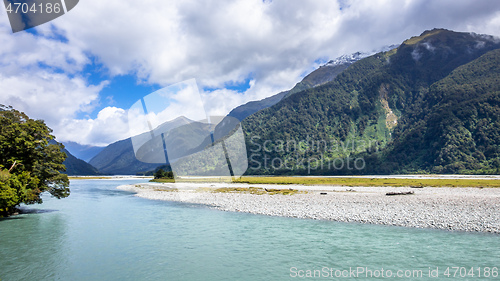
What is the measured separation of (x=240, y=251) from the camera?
20.5 metres

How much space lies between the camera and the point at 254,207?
136 feet

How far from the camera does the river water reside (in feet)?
52.9

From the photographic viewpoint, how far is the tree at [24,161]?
31.6 metres

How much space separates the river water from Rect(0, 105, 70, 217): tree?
378 cm

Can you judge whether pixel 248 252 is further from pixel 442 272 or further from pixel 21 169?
pixel 21 169

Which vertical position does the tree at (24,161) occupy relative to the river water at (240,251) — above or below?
above

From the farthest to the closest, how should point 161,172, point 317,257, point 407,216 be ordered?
point 161,172
point 407,216
point 317,257

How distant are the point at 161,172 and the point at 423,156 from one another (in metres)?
174

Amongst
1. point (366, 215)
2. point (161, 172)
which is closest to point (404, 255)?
point (366, 215)

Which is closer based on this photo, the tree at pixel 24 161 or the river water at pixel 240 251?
the river water at pixel 240 251

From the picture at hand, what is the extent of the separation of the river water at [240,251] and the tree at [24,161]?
3.78 metres

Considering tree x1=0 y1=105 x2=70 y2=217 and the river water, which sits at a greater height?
tree x1=0 y1=105 x2=70 y2=217

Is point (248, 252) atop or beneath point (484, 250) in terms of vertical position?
atop

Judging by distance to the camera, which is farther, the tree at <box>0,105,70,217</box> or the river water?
the tree at <box>0,105,70,217</box>
